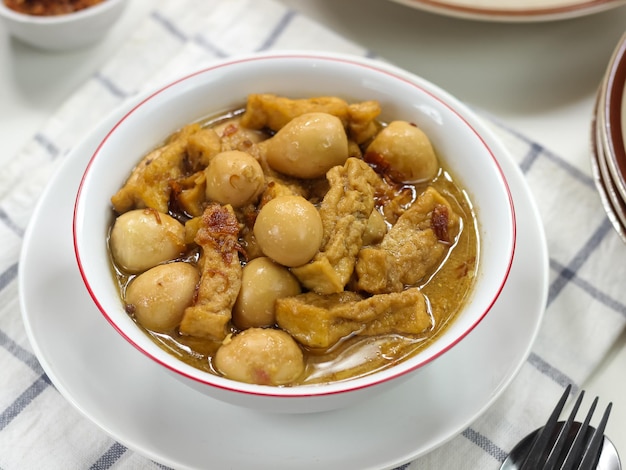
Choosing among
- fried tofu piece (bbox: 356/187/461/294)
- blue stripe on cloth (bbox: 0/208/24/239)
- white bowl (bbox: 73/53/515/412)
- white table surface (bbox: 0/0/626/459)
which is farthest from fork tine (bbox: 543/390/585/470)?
blue stripe on cloth (bbox: 0/208/24/239)

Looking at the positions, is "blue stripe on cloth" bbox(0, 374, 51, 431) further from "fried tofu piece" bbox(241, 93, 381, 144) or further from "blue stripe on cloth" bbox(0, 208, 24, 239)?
"fried tofu piece" bbox(241, 93, 381, 144)

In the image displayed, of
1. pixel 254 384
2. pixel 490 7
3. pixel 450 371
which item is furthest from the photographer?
pixel 490 7

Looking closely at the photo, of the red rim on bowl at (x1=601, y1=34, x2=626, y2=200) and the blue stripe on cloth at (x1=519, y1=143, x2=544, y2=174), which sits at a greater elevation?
the red rim on bowl at (x1=601, y1=34, x2=626, y2=200)

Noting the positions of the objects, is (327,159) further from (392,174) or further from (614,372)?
(614,372)

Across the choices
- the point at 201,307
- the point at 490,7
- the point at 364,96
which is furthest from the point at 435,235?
the point at 490,7

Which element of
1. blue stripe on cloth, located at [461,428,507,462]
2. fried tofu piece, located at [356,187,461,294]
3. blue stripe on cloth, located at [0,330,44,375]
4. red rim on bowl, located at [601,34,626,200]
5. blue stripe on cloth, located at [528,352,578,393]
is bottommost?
blue stripe on cloth, located at [0,330,44,375]

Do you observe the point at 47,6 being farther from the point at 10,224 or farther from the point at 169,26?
the point at 10,224

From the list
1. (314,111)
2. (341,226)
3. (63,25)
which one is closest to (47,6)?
(63,25)
